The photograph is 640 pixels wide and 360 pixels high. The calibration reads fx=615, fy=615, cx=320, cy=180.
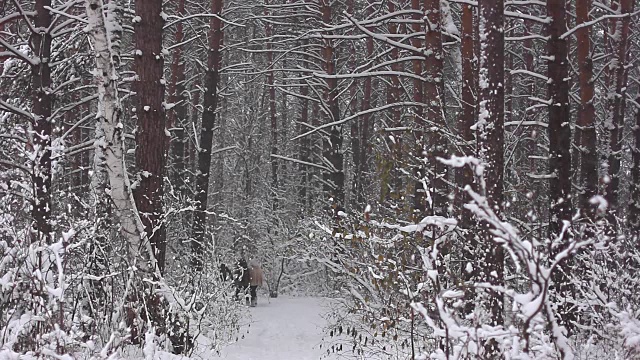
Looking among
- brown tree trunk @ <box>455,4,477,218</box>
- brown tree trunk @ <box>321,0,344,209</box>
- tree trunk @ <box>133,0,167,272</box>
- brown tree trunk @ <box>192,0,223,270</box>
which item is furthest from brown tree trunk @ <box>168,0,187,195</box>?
brown tree trunk @ <box>455,4,477,218</box>

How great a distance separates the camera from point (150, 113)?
7.77 metres

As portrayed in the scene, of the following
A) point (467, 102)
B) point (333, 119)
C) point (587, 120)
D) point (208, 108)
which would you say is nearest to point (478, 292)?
point (467, 102)

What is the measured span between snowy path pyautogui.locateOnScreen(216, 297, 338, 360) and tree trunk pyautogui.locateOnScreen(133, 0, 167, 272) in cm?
242

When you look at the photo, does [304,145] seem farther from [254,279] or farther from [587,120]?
[587,120]

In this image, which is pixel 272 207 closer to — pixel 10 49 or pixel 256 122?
pixel 256 122

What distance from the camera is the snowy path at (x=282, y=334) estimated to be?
380 inches

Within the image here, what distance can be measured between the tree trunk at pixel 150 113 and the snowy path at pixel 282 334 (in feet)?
7.93

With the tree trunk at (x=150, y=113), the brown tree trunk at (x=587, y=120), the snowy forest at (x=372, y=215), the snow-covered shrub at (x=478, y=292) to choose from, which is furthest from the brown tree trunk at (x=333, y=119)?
the tree trunk at (x=150, y=113)

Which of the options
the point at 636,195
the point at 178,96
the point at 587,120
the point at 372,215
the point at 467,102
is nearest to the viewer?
the point at 467,102

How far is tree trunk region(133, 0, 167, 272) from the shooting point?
764 centimetres

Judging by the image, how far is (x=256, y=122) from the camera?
92.1 feet

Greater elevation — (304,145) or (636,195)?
(304,145)

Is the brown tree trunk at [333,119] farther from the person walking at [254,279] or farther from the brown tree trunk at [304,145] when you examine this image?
the brown tree trunk at [304,145]

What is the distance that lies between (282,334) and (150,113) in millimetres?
5891
